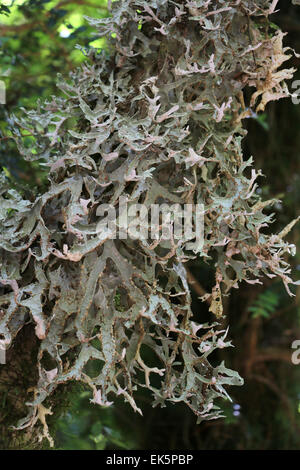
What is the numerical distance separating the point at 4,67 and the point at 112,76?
434 millimetres

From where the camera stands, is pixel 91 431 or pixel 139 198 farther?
pixel 91 431

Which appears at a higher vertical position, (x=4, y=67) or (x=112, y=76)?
(x=4, y=67)

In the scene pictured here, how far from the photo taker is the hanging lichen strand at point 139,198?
0.43 meters

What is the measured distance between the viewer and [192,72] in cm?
44

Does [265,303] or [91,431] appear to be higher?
[265,303]

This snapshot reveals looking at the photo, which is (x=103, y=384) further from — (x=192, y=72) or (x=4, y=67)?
(x=4, y=67)

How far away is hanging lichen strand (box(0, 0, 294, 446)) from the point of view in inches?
16.7

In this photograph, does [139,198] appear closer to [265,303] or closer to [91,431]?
[265,303]

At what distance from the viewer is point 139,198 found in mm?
451

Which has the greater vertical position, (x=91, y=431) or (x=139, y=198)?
(x=139, y=198)

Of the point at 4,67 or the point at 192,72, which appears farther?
the point at 4,67

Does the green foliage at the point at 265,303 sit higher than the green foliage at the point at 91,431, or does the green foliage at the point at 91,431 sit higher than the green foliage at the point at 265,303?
the green foliage at the point at 265,303

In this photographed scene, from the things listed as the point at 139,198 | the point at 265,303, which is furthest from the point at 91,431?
the point at 139,198
